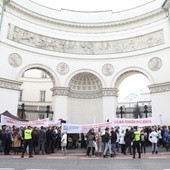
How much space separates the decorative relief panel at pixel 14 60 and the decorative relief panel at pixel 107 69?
29.2 ft

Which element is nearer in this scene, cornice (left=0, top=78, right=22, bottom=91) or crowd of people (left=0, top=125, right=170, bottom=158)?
crowd of people (left=0, top=125, right=170, bottom=158)

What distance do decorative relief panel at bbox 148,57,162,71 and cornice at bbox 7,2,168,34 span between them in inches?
166

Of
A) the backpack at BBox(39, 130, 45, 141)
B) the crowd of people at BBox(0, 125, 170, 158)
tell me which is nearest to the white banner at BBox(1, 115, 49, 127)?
the crowd of people at BBox(0, 125, 170, 158)

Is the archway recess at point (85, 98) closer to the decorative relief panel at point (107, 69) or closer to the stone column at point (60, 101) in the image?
the stone column at point (60, 101)

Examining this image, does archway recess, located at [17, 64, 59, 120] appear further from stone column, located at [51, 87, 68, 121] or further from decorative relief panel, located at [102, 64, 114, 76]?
decorative relief panel, located at [102, 64, 114, 76]

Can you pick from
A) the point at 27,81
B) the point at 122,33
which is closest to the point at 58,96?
the point at 122,33

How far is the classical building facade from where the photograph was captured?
25.2 m

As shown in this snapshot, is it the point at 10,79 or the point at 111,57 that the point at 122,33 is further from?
the point at 10,79

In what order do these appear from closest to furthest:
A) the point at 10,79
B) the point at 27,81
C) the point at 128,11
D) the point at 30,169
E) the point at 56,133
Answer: the point at 30,169
the point at 56,133
the point at 10,79
the point at 128,11
the point at 27,81

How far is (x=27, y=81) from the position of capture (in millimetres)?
41938

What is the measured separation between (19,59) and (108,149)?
14441 millimetres

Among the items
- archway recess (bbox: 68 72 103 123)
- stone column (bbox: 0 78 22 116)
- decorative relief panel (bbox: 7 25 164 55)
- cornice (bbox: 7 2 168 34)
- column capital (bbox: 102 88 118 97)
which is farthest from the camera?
archway recess (bbox: 68 72 103 123)

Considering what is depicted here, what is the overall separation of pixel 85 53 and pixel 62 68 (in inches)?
125

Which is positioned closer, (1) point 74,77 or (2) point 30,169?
(2) point 30,169
